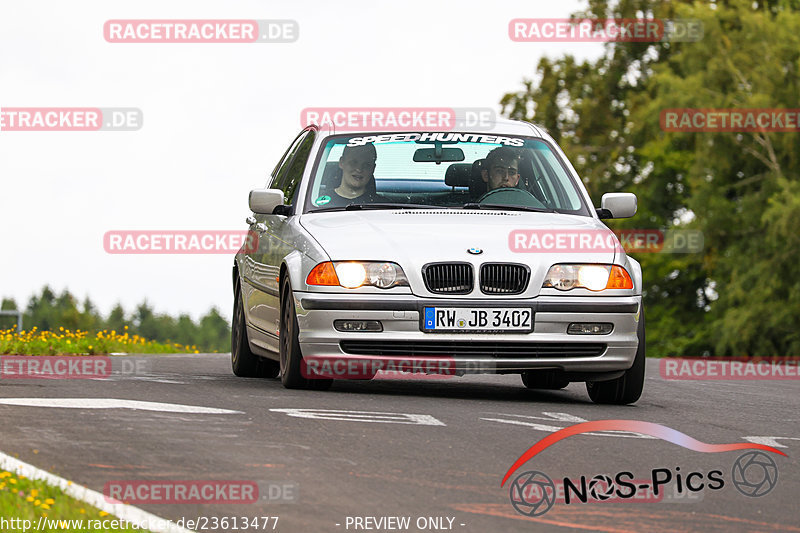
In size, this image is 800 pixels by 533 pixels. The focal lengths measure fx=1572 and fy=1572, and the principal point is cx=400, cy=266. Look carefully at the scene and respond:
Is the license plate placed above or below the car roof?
below

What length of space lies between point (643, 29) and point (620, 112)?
3.83 metres

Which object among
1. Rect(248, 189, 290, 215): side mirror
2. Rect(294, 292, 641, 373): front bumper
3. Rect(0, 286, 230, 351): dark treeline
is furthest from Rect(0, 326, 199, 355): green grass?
Rect(0, 286, 230, 351): dark treeline

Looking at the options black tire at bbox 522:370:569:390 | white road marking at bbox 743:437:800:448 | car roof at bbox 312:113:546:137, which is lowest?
white road marking at bbox 743:437:800:448

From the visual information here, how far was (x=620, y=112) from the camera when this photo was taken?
54.6 m

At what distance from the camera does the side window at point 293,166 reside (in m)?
11.7

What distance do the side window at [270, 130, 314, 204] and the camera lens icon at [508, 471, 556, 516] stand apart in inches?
199

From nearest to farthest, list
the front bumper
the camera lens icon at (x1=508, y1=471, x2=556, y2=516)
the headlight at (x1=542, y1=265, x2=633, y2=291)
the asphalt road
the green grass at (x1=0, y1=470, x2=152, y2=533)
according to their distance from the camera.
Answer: the green grass at (x1=0, y1=470, x2=152, y2=533) → the asphalt road → the camera lens icon at (x1=508, y1=471, x2=556, y2=516) → the front bumper → the headlight at (x1=542, y1=265, x2=633, y2=291)

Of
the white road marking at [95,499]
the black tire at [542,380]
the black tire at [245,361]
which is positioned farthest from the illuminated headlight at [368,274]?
the white road marking at [95,499]

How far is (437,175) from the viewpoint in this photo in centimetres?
1150

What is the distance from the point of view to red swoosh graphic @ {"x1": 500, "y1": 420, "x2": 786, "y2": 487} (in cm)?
783

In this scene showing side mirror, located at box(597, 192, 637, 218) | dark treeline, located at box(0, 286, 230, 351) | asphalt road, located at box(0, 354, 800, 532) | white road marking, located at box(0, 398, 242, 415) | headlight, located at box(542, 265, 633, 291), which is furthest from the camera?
dark treeline, located at box(0, 286, 230, 351)

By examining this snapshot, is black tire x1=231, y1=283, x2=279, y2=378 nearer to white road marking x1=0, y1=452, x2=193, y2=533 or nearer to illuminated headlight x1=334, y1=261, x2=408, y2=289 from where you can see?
illuminated headlight x1=334, y1=261, x2=408, y2=289

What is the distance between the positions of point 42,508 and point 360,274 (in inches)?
181

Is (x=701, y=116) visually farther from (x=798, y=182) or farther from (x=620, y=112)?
(x=620, y=112)
